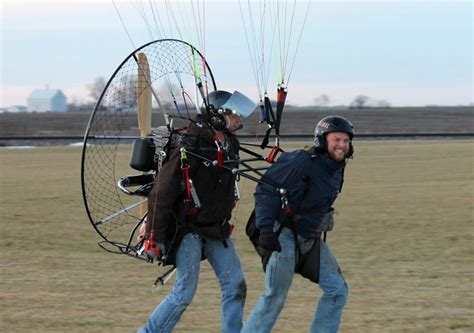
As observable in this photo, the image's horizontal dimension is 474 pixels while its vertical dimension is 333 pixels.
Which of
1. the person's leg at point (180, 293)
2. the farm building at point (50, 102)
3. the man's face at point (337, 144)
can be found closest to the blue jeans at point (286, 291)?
the person's leg at point (180, 293)

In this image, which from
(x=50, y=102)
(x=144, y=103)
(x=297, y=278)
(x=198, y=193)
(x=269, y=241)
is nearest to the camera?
(x=269, y=241)

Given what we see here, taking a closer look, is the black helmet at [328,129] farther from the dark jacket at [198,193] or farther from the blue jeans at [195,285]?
the blue jeans at [195,285]

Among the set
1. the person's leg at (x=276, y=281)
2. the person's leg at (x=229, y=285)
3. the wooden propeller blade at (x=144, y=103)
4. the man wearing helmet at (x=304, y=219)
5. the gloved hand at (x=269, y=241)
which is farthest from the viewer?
the wooden propeller blade at (x=144, y=103)

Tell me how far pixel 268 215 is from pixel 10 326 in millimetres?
2689

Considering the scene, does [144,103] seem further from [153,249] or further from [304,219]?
[304,219]

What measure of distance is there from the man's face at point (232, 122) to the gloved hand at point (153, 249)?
96 centimetres

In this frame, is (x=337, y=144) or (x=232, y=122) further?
(x=232, y=122)

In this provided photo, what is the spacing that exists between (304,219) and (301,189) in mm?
223

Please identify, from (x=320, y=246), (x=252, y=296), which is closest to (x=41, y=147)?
(x=252, y=296)

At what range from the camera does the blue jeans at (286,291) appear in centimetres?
497

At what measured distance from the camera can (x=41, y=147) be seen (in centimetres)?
3412

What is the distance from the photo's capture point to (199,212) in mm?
5109

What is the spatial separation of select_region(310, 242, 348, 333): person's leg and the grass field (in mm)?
949

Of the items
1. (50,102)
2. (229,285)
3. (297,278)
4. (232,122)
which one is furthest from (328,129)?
(50,102)
